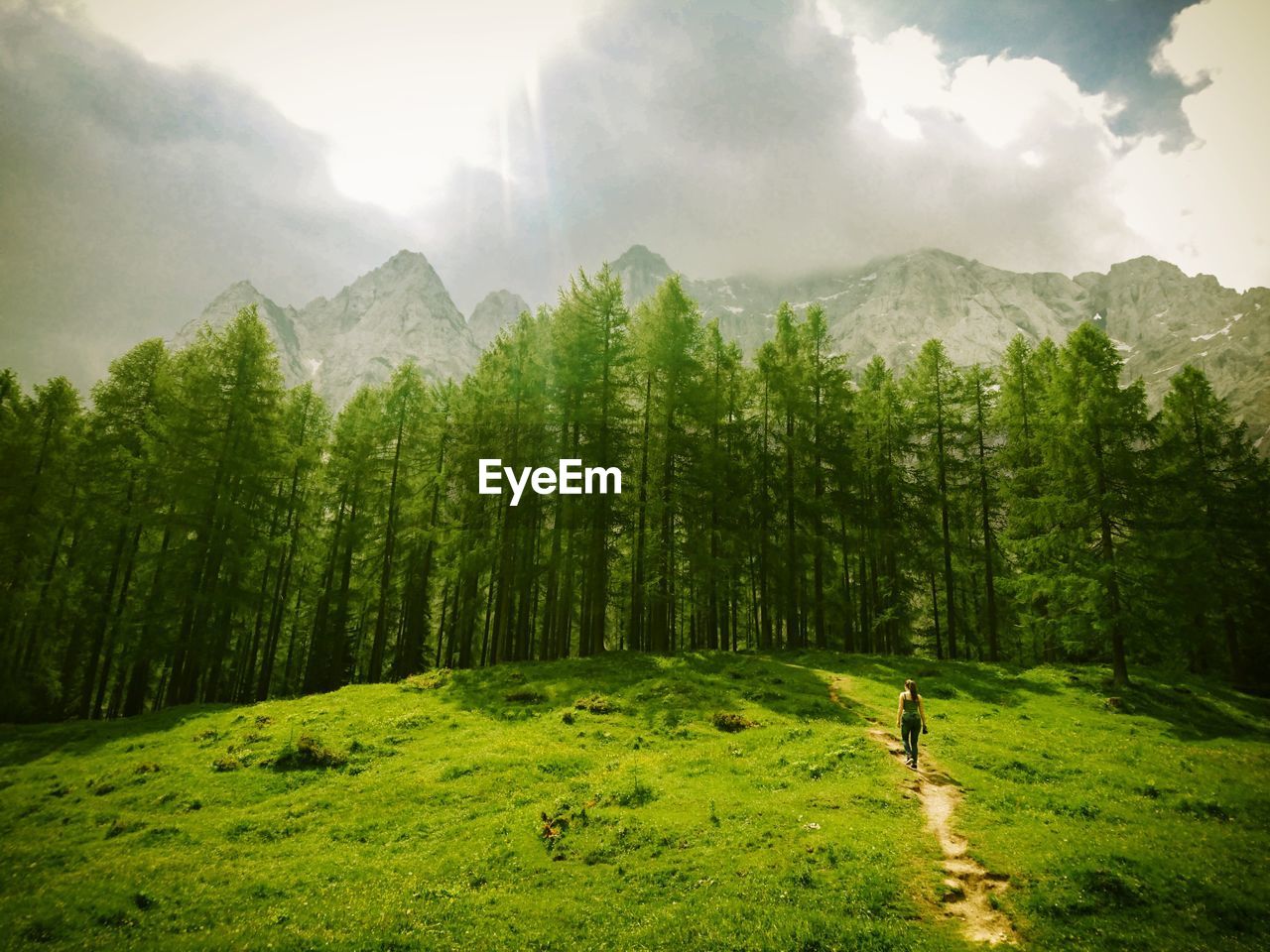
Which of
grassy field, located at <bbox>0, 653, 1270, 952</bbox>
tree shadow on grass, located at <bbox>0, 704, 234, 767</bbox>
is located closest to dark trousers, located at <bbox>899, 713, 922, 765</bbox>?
grassy field, located at <bbox>0, 653, 1270, 952</bbox>

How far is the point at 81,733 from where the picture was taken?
21875 millimetres

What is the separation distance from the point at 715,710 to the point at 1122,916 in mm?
12600

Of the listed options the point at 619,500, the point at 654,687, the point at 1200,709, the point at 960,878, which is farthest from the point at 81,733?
the point at 1200,709

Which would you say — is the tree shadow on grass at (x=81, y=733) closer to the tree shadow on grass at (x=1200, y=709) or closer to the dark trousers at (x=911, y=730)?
the dark trousers at (x=911, y=730)

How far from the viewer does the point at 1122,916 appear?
8625 mm

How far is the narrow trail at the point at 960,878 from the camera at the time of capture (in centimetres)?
846

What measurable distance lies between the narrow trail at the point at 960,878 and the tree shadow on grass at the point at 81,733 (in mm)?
25132

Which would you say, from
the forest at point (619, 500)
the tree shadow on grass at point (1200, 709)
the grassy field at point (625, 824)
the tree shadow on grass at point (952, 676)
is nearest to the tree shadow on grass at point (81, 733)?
the grassy field at point (625, 824)

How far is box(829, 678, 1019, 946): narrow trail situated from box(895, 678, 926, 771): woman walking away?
74cm

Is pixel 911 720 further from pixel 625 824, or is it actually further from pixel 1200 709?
pixel 1200 709

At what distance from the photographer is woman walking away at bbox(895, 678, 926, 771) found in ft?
49.6

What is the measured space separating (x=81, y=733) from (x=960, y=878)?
1175 inches

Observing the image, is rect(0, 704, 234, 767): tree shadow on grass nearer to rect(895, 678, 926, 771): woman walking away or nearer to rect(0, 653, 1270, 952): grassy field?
rect(0, 653, 1270, 952): grassy field

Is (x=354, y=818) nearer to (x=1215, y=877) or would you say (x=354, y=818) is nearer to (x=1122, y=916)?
(x=1122, y=916)
